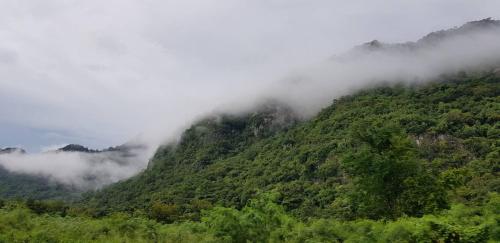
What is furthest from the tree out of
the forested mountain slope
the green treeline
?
the green treeline

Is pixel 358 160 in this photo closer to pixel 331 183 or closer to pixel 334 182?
pixel 334 182

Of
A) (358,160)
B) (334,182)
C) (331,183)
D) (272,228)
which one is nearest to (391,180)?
(358,160)

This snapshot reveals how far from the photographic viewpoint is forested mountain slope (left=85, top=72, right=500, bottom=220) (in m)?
20.8

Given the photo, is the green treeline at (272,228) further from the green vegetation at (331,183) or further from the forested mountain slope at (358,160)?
the forested mountain slope at (358,160)

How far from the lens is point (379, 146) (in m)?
21.5

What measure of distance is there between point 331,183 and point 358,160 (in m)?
80.6

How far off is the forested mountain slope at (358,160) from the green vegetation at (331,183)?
0.34 ft

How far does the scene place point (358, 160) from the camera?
20.9 metres

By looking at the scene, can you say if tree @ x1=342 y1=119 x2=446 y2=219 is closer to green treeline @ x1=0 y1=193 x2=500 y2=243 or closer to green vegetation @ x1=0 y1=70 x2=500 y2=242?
green vegetation @ x1=0 y1=70 x2=500 y2=242

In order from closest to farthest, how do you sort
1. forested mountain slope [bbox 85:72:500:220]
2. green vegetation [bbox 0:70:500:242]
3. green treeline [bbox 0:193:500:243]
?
green treeline [bbox 0:193:500:243] < green vegetation [bbox 0:70:500:242] < forested mountain slope [bbox 85:72:500:220]

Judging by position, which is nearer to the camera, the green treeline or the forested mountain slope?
the green treeline

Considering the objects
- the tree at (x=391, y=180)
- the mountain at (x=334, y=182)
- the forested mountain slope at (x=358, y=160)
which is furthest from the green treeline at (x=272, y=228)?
the forested mountain slope at (x=358, y=160)

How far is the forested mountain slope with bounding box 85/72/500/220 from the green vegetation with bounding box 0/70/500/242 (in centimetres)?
10

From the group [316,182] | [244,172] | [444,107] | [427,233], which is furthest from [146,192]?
[427,233]
